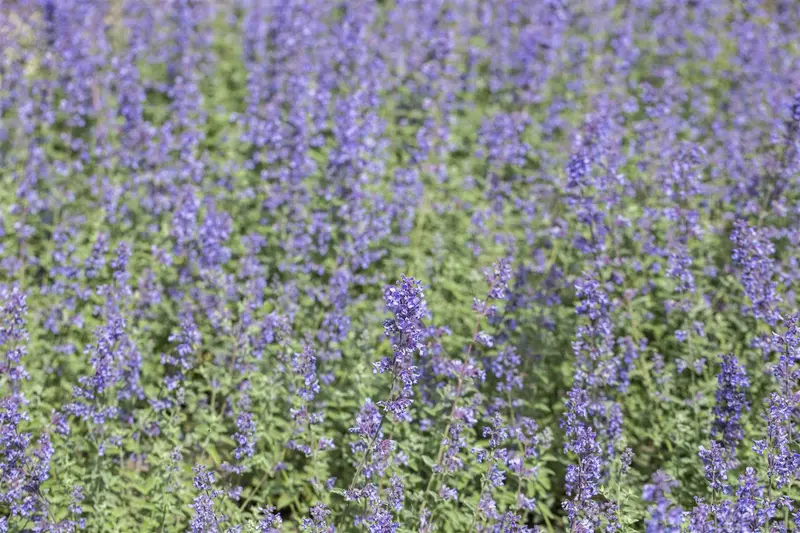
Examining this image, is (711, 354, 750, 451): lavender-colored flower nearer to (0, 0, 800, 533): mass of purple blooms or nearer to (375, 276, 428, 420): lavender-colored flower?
(0, 0, 800, 533): mass of purple blooms

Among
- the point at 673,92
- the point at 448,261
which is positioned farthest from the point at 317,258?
the point at 673,92

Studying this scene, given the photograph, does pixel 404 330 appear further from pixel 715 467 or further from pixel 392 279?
pixel 392 279

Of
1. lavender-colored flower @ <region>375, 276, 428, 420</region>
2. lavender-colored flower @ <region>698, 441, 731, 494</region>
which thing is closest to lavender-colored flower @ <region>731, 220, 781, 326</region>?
lavender-colored flower @ <region>698, 441, 731, 494</region>

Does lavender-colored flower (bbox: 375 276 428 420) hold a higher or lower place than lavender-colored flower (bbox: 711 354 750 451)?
higher

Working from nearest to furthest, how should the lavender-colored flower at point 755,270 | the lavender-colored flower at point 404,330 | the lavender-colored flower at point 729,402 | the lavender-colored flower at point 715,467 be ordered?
1. the lavender-colored flower at point 404,330
2. the lavender-colored flower at point 715,467
3. the lavender-colored flower at point 729,402
4. the lavender-colored flower at point 755,270

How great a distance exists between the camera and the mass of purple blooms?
5398mm

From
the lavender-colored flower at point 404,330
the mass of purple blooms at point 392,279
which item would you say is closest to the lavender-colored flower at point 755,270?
the mass of purple blooms at point 392,279

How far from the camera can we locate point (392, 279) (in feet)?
24.3

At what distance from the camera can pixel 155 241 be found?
7270 millimetres

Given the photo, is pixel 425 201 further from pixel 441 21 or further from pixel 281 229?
pixel 441 21

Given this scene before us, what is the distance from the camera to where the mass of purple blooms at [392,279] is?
540 centimetres

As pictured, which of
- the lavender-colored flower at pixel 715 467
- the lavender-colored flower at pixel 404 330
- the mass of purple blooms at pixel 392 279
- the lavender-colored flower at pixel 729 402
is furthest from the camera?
the lavender-colored flower at pixel 729 402

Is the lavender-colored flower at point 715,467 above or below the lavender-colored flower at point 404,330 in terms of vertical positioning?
below

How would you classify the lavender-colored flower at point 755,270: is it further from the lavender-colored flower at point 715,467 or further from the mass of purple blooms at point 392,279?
the lavender-colored flower at point 715,467
